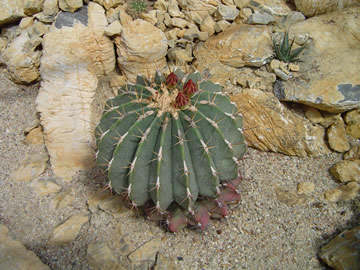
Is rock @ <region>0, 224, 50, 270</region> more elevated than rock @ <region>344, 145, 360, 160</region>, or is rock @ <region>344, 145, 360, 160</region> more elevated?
rock @ <region>344, 145, 360, 160</region>

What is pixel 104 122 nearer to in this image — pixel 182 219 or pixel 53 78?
pixel 182 219

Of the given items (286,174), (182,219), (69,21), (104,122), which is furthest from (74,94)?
(286,174)

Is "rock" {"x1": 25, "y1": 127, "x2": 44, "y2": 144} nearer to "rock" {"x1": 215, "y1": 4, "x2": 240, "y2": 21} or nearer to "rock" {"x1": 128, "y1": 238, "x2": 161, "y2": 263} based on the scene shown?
"rock" {"x1": 128, "y1": 238, "x2": 161, "y2": 263}

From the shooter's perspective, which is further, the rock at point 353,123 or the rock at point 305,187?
the rock at point 353,123

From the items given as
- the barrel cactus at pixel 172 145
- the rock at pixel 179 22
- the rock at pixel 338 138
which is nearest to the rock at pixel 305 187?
the rock at pixel 338 138

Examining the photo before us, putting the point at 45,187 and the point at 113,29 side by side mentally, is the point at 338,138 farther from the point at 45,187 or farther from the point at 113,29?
the point at 45,187

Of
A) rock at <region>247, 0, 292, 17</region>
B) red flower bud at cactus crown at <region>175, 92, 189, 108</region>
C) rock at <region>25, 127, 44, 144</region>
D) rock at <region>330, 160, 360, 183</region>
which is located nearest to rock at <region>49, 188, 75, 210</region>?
rock at <region>25, 127, 44, 144</region>

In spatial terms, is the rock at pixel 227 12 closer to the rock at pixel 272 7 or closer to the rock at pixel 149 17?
the rock at pixel 272 7
